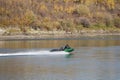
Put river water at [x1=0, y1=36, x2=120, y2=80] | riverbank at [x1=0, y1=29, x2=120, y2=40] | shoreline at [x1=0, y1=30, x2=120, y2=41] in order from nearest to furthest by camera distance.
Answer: river water at [x1=0, y1=36, x2=120, y2=80] < shoreline at [x1=0, y1=30, x2=120, y2=41] < riverbank at [x1=0, y1=29, x2=120, y2=40]

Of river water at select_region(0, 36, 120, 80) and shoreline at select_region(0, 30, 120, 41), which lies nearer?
river water at select_region(0, 36, 120, 80)

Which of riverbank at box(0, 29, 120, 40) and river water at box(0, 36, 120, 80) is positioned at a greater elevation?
river water at box(0, 36, 120, 80)

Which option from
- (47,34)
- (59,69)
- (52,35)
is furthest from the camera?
(47,34)

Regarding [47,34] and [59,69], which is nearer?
[59,69]

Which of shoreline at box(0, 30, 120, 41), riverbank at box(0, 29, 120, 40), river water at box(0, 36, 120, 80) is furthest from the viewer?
riverbank at box(0, 29, 120, 40)

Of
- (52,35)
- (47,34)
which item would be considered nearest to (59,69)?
(52,35)

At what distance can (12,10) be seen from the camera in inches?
7707

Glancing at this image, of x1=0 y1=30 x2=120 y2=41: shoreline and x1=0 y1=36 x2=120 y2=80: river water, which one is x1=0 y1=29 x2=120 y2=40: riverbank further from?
x1=0 y1=36 x2=120 y2=80: river water

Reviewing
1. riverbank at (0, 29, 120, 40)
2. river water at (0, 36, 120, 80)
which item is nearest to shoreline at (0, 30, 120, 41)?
riverbank at (0, 29, 120, 40)

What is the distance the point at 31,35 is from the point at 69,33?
20.9 m

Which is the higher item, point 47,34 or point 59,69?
point 59,69

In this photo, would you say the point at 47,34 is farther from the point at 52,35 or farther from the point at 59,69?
the point at 59,69

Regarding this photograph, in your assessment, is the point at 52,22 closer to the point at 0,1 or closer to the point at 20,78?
the point at 0,1

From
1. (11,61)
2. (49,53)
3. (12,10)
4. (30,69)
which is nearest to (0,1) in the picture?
(12,10)
